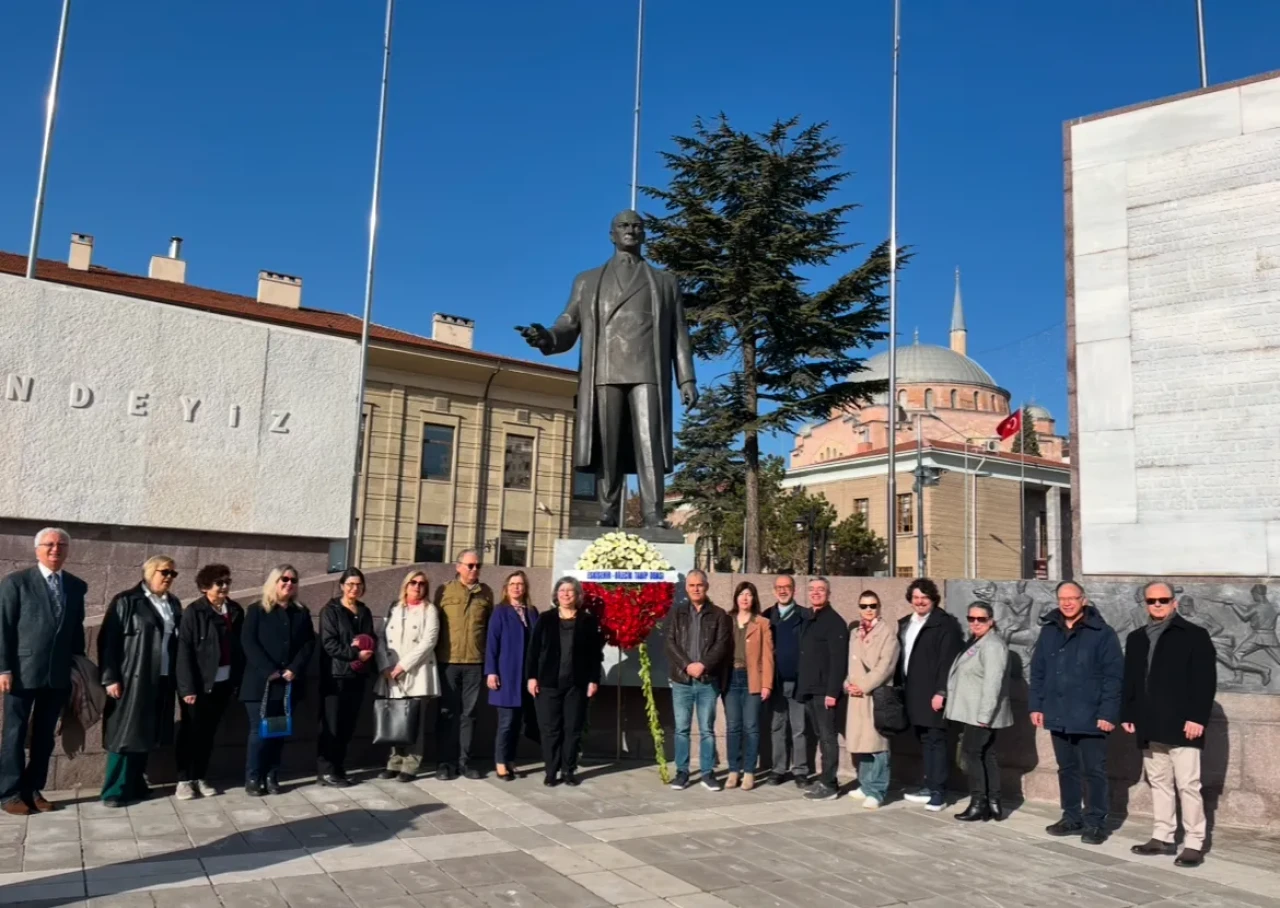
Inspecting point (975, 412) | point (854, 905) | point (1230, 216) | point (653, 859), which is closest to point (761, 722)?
point (653, 859)

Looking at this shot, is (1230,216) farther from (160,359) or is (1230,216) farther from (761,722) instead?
(160,359)

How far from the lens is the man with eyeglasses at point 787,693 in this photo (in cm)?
767

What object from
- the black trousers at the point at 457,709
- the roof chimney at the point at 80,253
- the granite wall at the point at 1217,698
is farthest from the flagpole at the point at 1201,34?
the roof chimney at the point at 80,253

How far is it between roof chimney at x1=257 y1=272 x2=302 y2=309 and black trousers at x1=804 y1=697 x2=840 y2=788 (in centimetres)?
2979

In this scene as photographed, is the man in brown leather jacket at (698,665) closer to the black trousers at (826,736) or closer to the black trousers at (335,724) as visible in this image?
the black trousers at (826,736)

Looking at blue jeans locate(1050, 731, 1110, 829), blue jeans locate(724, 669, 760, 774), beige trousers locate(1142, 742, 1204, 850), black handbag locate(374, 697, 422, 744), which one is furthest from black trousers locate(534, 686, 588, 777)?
beige trousers locate(1142, 742, 1204, 850)

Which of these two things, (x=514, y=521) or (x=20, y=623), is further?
(x=514, y=521)

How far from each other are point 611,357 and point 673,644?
258cm

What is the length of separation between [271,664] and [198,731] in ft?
1.99

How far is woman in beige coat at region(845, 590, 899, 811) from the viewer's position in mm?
7102

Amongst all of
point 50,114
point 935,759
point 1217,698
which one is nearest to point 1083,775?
point 935,759

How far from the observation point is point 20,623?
Result: 582 cm

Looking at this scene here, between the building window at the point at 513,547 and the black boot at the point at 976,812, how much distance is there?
27.9 meters

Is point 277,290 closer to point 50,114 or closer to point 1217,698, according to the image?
point 50,114
